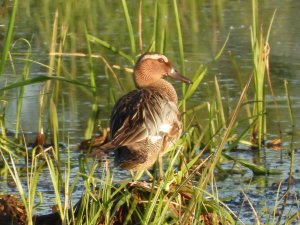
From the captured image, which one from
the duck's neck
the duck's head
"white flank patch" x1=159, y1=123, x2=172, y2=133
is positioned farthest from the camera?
the duck's head

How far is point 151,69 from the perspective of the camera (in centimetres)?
635

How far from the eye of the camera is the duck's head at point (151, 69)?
635cm

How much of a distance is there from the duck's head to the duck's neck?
5cm

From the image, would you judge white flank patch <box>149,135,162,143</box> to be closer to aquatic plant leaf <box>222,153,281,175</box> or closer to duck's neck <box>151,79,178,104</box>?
duck's neck <box>151,79,178,104</box>

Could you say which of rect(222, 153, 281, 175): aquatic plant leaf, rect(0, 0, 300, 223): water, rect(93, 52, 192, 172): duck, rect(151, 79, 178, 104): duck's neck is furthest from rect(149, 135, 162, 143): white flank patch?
rect(222, 153, 281, 175): aquatic plant leaf

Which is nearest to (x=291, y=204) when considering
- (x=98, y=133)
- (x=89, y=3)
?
(x=98, y=133)

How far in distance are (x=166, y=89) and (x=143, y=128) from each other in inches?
35.4

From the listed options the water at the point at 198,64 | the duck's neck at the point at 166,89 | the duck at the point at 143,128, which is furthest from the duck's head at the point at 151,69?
the water at the point at 198,64

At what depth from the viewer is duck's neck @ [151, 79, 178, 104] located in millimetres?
6055

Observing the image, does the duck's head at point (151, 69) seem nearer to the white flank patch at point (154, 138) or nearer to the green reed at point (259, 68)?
the green reed at point (259, 68)

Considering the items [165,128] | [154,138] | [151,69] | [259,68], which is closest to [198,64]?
[259,68]

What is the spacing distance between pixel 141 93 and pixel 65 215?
150cm

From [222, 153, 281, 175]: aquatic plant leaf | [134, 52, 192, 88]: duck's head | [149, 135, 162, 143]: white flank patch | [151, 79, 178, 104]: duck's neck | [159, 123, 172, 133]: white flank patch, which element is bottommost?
[222, 153, 281, 175]: aquatic plant leaf

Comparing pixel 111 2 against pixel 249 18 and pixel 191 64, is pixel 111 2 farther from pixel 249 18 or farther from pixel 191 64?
pixel 191 64
